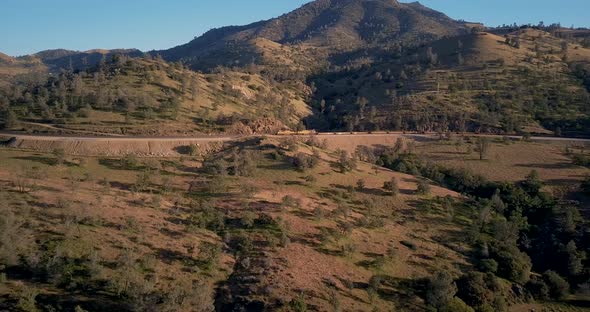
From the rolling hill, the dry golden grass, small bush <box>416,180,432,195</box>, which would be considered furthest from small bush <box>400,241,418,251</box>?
the rolling hill

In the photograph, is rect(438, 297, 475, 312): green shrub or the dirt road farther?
the dirt road

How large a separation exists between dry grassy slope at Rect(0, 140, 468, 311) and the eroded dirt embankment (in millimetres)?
2907

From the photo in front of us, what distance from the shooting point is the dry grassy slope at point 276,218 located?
31.9m

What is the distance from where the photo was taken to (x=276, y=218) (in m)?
39.6

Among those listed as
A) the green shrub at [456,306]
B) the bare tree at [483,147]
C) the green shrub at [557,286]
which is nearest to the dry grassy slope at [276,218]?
the green shrub at [456,306]

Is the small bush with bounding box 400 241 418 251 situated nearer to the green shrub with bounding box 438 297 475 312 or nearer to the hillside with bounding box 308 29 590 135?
the green shrub with bounding box 438 297 475 312

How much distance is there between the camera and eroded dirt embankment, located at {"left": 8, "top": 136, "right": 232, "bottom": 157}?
49.7 metres

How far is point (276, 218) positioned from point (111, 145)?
22.5 metres

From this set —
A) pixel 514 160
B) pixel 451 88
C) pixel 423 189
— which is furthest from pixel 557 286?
pixel 451 88

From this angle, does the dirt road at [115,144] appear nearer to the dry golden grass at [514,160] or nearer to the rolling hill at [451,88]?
the rolling hill at [451,88]

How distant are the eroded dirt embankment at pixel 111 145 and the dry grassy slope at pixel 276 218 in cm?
291

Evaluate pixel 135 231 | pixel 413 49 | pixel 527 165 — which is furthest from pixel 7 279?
pixel 413 49

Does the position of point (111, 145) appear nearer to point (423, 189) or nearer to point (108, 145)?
point (108, 145)

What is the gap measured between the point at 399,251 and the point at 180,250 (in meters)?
17.6
